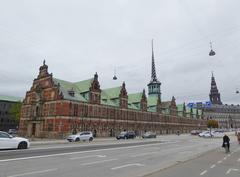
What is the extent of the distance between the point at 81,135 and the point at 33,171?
33.7 m

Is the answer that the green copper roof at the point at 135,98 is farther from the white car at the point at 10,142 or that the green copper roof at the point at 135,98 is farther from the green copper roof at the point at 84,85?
the white car at the point at 10,142

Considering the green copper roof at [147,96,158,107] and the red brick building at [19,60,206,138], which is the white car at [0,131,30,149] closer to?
the red brick building at [19,60,206,138]

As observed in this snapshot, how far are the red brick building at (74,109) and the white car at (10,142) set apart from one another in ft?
119

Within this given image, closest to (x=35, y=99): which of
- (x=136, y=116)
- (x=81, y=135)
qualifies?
(x=81, y=135)

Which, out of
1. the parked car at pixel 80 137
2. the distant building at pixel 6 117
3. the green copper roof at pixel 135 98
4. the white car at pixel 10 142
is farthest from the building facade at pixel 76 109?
the white car at pixel 10 142

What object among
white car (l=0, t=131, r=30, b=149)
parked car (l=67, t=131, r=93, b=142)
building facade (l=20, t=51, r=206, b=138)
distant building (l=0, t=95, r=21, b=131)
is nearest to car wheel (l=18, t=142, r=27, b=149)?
Result: white car (l=0, t=131, r=30, b=149)

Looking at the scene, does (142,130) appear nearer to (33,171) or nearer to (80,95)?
(80,95)

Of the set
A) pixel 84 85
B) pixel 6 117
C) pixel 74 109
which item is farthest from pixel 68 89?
pixel 6 117

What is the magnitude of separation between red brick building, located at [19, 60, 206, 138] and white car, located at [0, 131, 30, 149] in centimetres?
3623

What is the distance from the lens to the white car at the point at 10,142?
21.4 metres

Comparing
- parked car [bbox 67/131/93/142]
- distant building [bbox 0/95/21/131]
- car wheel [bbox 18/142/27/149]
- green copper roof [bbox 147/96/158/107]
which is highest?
green copper roof [bbox 147/96/158/107]

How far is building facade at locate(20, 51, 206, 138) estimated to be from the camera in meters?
60.7

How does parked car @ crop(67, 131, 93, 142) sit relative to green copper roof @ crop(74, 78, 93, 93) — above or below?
below

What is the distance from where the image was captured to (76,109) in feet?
206
